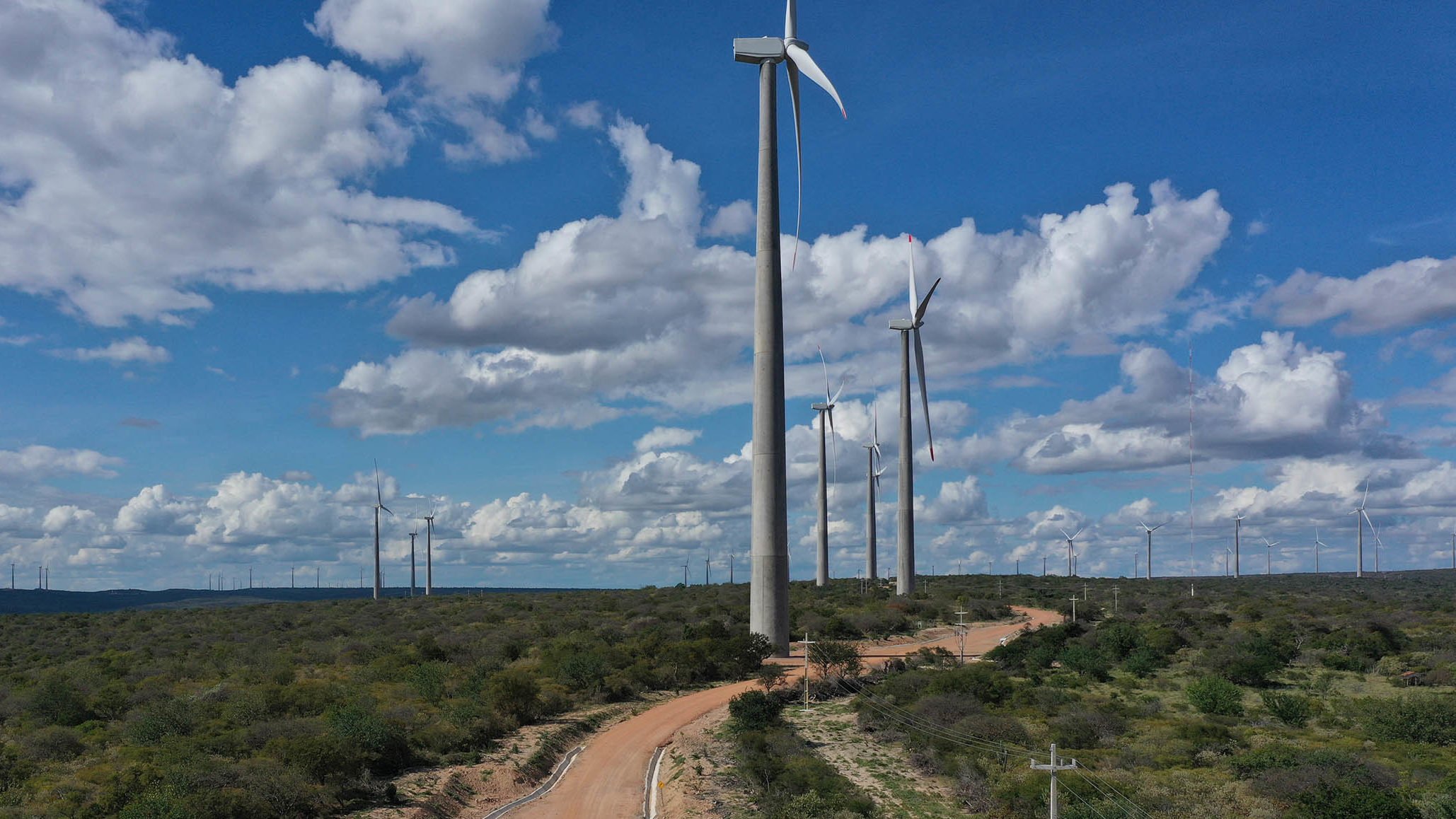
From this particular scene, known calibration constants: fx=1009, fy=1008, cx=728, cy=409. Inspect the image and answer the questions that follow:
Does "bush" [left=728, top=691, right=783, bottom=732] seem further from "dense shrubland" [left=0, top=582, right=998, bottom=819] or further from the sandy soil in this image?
"dense shrubland" [left=0, top=582, right=998, bottom=819]

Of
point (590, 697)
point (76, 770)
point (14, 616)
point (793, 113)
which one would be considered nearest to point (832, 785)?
point (590, 697)

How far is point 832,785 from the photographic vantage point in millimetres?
31844

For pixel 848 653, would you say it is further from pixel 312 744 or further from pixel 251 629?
pixel 251 629

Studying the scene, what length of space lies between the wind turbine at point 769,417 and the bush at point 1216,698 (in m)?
21.0

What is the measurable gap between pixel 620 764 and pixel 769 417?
22.6 m

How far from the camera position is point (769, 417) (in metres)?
55.2

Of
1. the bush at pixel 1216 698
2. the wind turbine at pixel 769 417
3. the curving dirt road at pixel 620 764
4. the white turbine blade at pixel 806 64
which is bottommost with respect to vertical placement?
the curving dirt road at pixel 620 764

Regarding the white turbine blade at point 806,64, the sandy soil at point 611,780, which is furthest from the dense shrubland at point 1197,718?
the white turbine blade at point 806,64

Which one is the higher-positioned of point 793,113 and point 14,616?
point 793,113

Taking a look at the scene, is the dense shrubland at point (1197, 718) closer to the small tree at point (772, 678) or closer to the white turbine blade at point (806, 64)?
the small tree at point (772, 678)

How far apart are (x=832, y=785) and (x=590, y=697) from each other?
20678 mm

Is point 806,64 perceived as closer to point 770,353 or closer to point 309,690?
point 770,353

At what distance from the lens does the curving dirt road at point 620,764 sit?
106 feet

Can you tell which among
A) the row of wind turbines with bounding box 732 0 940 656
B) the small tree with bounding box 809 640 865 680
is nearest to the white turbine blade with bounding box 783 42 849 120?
the row of wind turbines with bounding box 732 0 940 656
